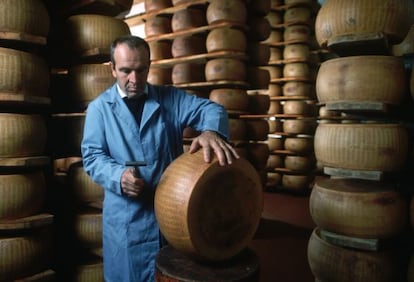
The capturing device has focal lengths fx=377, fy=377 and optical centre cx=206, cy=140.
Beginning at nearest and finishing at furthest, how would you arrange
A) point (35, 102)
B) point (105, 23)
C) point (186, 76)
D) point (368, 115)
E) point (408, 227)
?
1. point (35, 102)
2. point (408, 227)
3. point (105, 23)
4. point (368, 115)
5. point (186, 76)

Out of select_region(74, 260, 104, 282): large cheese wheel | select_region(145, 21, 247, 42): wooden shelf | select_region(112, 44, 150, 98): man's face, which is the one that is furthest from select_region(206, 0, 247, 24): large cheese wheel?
select_region(74, 260, 104, 282): large cheese wheel

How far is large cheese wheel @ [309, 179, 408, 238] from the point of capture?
93.3 inches

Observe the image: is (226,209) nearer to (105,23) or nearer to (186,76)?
(105,23)

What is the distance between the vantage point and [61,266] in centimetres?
274

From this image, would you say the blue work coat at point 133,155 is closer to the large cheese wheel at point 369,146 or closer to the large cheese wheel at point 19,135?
the large cheese wheel at point 19,135

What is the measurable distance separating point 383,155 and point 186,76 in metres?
2.86

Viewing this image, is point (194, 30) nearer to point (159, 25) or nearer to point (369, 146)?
point (159, 25)

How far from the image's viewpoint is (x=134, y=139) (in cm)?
173

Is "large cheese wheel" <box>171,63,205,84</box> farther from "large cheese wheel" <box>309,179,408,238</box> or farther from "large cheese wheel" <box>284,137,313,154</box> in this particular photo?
"large cheese wheel" <box>309,179,408,238</box>

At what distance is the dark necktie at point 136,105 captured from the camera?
5.93ft

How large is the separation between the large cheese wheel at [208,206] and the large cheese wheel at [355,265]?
1285 millimetres

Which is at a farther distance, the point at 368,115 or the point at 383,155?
the point at 368,115

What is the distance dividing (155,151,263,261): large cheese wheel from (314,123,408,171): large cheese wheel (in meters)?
1.24

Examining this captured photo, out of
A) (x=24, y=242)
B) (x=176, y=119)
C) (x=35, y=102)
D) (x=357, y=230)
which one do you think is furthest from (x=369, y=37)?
(x=24, y=242)
